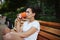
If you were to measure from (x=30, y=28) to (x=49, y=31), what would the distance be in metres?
0.18

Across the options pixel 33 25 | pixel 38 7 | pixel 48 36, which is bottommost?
pixel 48 36

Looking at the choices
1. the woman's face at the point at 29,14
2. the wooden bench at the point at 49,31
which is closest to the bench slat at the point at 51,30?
the wooden bench at the point at 49,31

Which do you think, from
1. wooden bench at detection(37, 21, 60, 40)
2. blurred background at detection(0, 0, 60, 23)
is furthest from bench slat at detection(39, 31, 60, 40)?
blurred background at detection(0, 0, 60, 23)

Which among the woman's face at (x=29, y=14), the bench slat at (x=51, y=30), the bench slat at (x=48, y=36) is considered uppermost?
the woman's face at (x=29, y=14)

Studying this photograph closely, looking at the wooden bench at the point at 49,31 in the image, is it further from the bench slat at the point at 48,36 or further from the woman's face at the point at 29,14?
the woman's face at the point at 29,14

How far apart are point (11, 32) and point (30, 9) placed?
0.28m

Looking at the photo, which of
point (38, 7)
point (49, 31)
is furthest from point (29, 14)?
point (49, 31)

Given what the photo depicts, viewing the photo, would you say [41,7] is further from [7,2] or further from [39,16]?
[7,2]

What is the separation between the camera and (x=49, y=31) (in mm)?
1459

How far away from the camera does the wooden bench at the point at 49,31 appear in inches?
54.9

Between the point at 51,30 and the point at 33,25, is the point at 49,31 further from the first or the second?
the point at 33,25

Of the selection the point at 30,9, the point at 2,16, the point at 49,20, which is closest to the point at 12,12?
the point at 2,16

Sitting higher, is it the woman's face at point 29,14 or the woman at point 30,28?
the woman's face at point 29,14

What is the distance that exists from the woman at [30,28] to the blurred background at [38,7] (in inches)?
2.6
